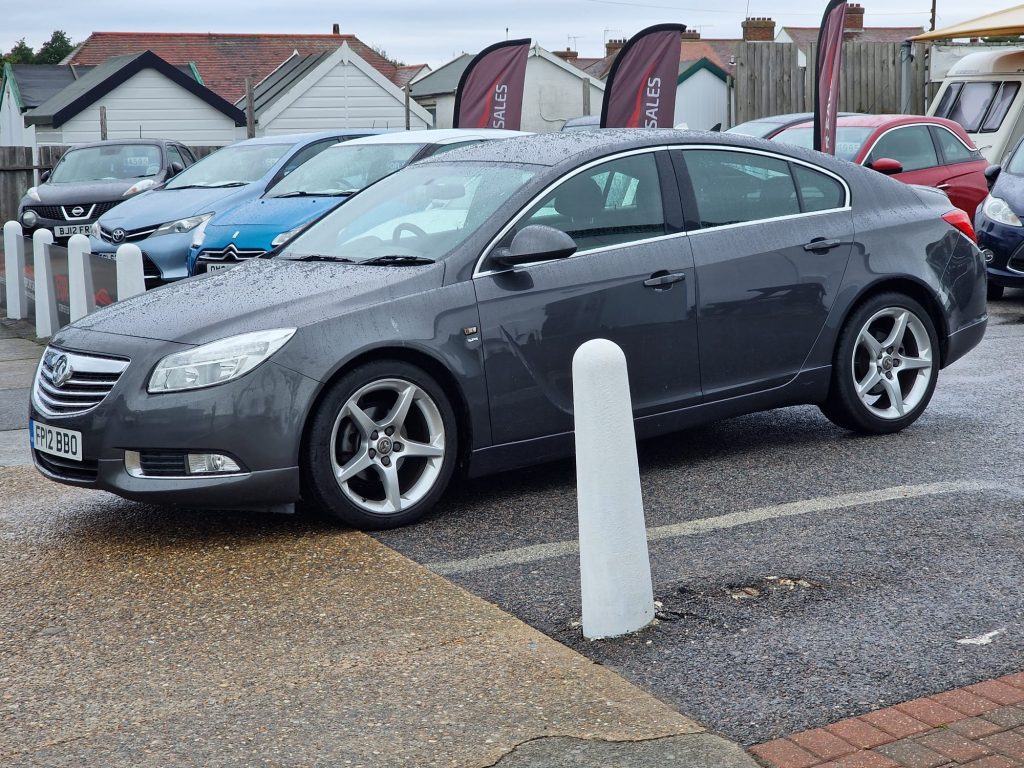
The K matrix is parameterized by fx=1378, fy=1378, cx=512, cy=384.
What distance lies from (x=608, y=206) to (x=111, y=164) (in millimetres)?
15718

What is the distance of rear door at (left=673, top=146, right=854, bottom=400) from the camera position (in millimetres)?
6340

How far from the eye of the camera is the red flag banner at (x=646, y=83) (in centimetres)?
1576

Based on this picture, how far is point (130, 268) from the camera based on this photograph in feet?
34.2

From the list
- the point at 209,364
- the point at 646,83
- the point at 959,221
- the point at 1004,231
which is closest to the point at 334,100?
the point at 646,83

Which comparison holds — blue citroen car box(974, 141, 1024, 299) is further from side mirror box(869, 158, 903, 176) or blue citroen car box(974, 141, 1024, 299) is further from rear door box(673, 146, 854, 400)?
rear door box(673, 146, 854, 400)

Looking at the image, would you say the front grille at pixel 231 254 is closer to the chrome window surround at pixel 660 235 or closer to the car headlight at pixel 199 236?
the car headlight at pixel 199 236

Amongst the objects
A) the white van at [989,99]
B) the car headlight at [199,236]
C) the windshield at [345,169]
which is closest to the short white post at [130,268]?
the car headlight at [199,236]

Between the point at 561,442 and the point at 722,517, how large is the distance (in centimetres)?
78

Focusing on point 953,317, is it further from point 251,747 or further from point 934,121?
point 934,121

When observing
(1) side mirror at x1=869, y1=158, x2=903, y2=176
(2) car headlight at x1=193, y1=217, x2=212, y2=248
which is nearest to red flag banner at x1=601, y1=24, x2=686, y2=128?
(1) side mirror at x1=869, y1=158, x2=903, y2=176

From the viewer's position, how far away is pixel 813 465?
653 cm

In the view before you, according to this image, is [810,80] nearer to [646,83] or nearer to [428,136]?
[646,83]

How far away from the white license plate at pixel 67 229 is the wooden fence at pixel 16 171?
25.5 ft

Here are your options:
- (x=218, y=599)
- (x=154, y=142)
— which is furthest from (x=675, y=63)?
(x=218, y=599)
